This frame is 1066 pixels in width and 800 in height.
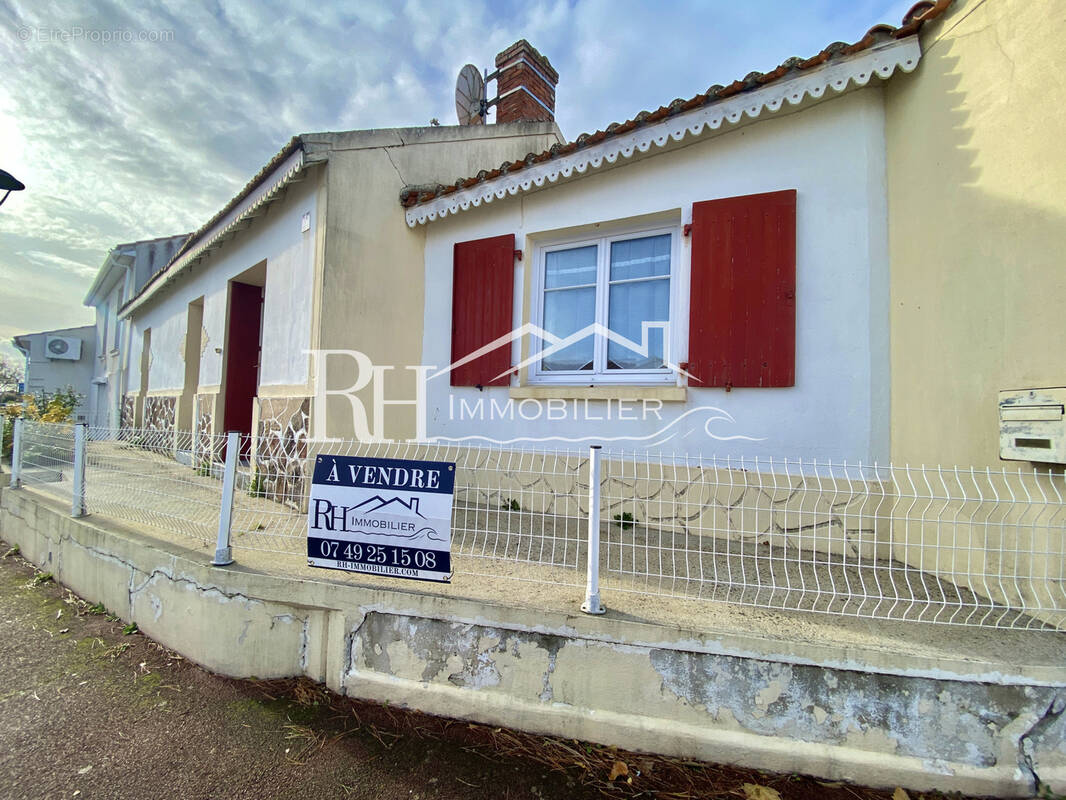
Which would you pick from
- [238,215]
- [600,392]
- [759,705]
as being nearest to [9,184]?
[238,215]

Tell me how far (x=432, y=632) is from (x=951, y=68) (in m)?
4.91

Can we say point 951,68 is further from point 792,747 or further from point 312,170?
point 312,170

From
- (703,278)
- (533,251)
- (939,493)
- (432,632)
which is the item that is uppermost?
(533,251)

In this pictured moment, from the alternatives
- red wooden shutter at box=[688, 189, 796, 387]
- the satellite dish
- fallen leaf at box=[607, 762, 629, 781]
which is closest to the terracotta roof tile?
red wooden shutter at box=[688, 189, 796, 387]

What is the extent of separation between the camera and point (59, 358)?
1864 cm

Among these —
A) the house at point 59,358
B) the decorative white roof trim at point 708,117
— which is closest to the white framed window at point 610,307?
the decorative white roof trim at point 708,117

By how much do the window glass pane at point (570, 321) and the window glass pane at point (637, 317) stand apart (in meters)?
0.23

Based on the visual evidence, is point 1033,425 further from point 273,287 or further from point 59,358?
point 59,358

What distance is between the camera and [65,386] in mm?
19078

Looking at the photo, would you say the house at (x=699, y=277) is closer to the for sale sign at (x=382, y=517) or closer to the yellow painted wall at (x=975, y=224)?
the yellow painted wall at (x=975, y=224)

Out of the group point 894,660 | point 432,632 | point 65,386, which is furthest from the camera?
point 65,386

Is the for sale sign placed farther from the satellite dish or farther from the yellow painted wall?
the satellite dish

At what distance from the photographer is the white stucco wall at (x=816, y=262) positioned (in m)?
3.64

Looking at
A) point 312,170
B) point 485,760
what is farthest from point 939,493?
point 312,170
